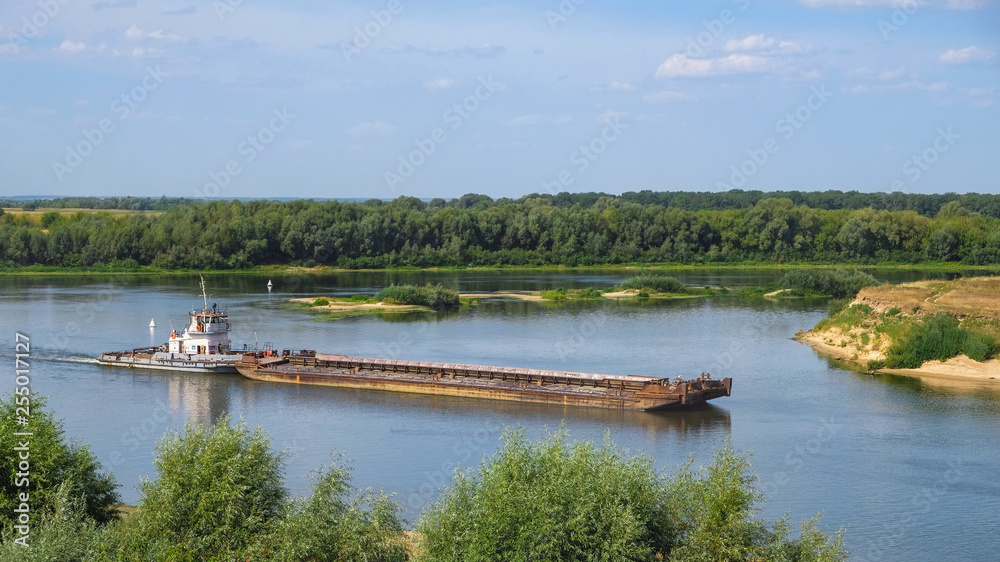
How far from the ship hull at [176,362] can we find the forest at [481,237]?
2300 inches

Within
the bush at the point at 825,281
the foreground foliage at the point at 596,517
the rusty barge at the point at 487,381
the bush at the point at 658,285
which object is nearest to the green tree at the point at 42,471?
the foreground foliage at the point at 596,517

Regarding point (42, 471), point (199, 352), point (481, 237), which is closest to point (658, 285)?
point (481, 237)

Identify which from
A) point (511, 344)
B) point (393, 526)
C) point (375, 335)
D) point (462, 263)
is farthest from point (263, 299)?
point (393, 526)

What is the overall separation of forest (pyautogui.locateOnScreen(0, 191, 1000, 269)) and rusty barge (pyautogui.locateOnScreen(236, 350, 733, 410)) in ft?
212

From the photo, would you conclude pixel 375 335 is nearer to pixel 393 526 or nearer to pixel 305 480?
pixel 305 480

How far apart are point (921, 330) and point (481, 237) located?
7761cm

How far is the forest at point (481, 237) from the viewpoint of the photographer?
10600 cm

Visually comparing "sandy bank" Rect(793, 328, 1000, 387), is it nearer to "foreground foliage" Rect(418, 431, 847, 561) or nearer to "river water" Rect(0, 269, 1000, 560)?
"river water" Rect(0, 269, 1000, 560)

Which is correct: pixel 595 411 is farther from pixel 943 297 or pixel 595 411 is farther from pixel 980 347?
pixel 943 297

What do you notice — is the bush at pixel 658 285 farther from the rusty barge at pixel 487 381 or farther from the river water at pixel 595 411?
the rusty barge at pixel 487 381

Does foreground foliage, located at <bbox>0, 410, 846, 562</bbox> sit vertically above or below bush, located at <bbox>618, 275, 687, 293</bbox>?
below

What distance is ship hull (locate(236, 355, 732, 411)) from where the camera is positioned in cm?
3669

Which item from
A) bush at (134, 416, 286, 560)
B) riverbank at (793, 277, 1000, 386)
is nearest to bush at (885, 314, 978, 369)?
riverbank at (793, 277, 1000, 386)

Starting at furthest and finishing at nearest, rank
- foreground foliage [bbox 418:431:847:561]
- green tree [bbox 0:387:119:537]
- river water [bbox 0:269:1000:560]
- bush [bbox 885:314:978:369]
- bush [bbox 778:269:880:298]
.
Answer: bush [bbox 778:269:880:298]
bush [bbox 885:314:978:369]
river water [bbox 0:269:1000:560]
green tree [bbox 0:387:119:537]
foreground foliage [bbox 418:431:847:561]
